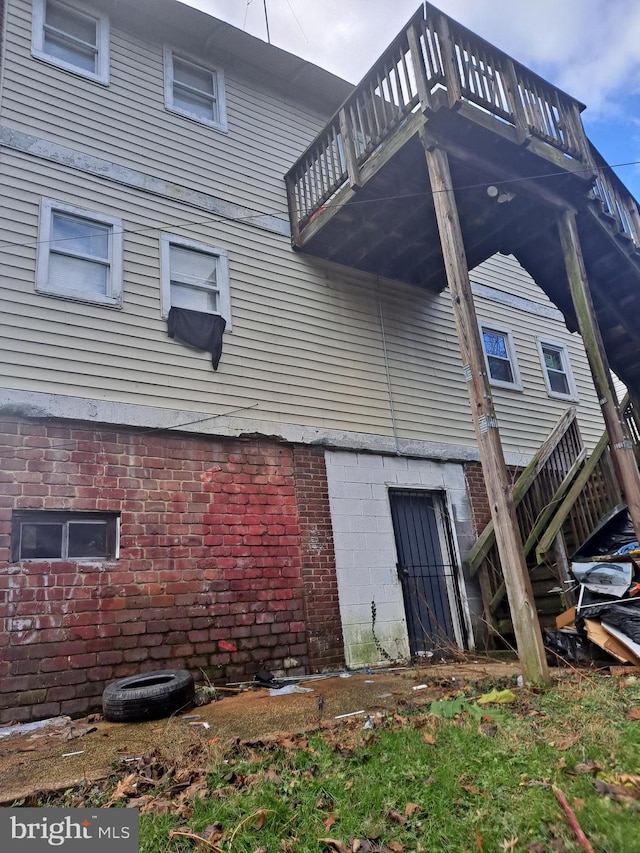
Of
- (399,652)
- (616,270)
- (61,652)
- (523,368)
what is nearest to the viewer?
(61,652)

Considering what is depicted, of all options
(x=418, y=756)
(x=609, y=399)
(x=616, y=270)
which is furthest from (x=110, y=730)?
(x=616, y=270)

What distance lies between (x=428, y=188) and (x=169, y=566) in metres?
5.68

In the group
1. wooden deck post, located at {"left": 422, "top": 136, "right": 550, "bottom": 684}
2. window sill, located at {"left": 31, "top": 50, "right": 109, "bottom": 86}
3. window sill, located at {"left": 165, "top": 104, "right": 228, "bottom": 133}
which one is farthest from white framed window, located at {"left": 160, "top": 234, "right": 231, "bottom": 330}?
wooden deck post, located at {"left": 422, "top": 136, "right": 550, "bottom": 684}

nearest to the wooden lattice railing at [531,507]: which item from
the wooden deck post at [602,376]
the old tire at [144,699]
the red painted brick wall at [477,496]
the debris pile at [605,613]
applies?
the red painted brick wall at [477,496]

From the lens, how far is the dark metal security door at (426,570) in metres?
7.86

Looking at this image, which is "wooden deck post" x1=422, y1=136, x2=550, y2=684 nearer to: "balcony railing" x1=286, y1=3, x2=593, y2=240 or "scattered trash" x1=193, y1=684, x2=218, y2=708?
"balcony railing" x1=286, y1=3, x2=593, y2=240

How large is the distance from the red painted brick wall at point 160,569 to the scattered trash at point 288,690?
0.64 meters

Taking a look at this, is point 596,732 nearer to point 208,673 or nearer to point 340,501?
point 208,673

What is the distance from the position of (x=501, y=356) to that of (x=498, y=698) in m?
7.63

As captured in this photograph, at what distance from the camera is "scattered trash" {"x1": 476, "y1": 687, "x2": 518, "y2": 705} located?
13.7ft

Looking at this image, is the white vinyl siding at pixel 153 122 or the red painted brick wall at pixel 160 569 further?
the white vinyl siding at pixel 153 122

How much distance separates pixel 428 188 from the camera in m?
7.46

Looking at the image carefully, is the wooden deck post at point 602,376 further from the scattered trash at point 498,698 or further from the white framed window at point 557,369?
the white framed window at point 557,369

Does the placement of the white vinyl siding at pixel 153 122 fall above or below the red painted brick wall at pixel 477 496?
above
